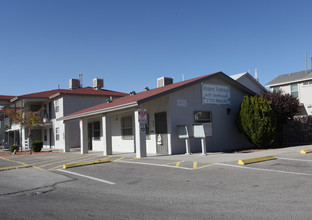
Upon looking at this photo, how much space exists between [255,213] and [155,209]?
1.80 meters

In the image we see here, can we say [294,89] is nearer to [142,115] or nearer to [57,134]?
[142,115]

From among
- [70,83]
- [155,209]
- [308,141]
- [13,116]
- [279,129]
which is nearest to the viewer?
[155,209]

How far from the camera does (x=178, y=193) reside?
7.05 m

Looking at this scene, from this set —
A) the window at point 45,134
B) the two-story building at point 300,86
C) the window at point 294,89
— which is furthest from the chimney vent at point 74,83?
the window at point 294,89

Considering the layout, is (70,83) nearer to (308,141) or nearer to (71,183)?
(308,141)

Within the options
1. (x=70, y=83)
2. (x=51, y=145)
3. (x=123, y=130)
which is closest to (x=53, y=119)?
(x=51, y=145)

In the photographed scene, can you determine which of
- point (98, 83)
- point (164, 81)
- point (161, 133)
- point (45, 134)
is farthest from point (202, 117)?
point (45, 134)

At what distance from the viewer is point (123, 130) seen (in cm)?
1950

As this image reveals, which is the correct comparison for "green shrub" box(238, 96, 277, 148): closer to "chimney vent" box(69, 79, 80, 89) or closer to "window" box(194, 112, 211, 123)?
"window" box(194, 112, 211, 123)

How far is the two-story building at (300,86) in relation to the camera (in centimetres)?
2909

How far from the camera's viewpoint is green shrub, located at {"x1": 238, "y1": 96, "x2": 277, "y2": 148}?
1650cm

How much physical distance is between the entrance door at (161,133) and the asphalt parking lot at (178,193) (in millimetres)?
4814

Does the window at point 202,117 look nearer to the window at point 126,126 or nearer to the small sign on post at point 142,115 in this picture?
the small sign on post at point 142,115

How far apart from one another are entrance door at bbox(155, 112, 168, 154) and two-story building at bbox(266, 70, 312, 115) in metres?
17.8
